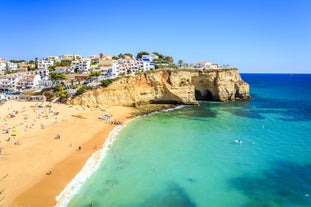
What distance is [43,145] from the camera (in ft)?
85.8

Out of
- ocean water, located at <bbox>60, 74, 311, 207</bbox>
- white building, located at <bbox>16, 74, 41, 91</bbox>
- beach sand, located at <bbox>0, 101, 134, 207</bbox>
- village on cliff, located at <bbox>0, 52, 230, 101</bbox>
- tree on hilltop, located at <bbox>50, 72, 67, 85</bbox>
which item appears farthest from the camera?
white building, located at <bbox>16, 74, 41, 91</bbox>

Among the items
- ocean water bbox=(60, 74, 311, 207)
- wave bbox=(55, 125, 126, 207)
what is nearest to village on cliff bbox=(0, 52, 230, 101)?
ocean water bbox=(60, 74, 311, 207)

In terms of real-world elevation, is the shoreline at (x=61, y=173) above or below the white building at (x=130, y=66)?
below

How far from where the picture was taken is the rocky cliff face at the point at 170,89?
4756 centimetres

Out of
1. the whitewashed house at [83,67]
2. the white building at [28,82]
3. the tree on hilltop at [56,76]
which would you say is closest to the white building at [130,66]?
the whitewashed house at [83,67]

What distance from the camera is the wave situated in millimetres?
16630

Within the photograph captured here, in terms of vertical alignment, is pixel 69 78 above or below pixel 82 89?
above

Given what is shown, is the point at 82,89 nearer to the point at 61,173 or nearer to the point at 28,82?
the point at 28,82

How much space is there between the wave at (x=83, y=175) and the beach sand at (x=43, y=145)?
42cm

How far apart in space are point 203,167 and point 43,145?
18.0m

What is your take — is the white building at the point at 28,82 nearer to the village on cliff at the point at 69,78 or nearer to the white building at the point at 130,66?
the village on cliff at the point at 69,78

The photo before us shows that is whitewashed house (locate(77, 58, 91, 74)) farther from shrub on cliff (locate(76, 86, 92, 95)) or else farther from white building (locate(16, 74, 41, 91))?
shrub on cliff (locate(76, 86, 92, 95))

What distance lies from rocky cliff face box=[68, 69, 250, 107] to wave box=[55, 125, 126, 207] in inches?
752

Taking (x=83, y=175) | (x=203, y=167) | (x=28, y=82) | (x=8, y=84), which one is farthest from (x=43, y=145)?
(x=8, y=84)
